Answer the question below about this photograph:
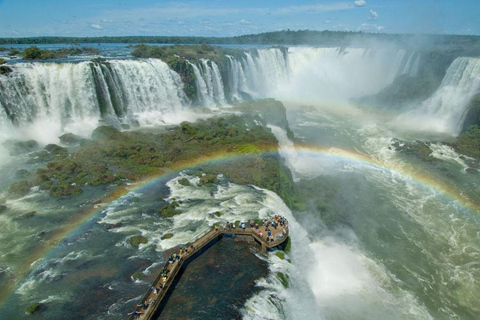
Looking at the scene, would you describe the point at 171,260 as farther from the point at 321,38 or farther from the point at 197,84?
the point at 321,38

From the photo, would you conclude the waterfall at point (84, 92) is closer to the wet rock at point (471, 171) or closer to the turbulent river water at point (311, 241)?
the turbulent river water at point (311, 241)

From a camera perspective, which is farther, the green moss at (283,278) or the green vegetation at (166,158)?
the green vegetation at (166,158)

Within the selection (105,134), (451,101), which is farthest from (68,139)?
(451,101)

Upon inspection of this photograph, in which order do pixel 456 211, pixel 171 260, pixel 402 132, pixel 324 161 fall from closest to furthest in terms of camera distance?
pixel 171 260 < pixel 456 211 < pixel 324 161 < pixel 402 132

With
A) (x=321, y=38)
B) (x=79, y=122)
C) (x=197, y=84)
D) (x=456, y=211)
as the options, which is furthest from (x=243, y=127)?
(x=321, y=38)

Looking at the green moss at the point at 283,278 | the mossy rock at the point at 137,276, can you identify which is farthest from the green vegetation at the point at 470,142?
the mossy rock at the point at 137,276

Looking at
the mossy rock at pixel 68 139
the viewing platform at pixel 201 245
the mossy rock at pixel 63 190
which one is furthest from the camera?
the mossy rock at pixel 68 139

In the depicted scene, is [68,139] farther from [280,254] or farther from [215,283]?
[280,254]
